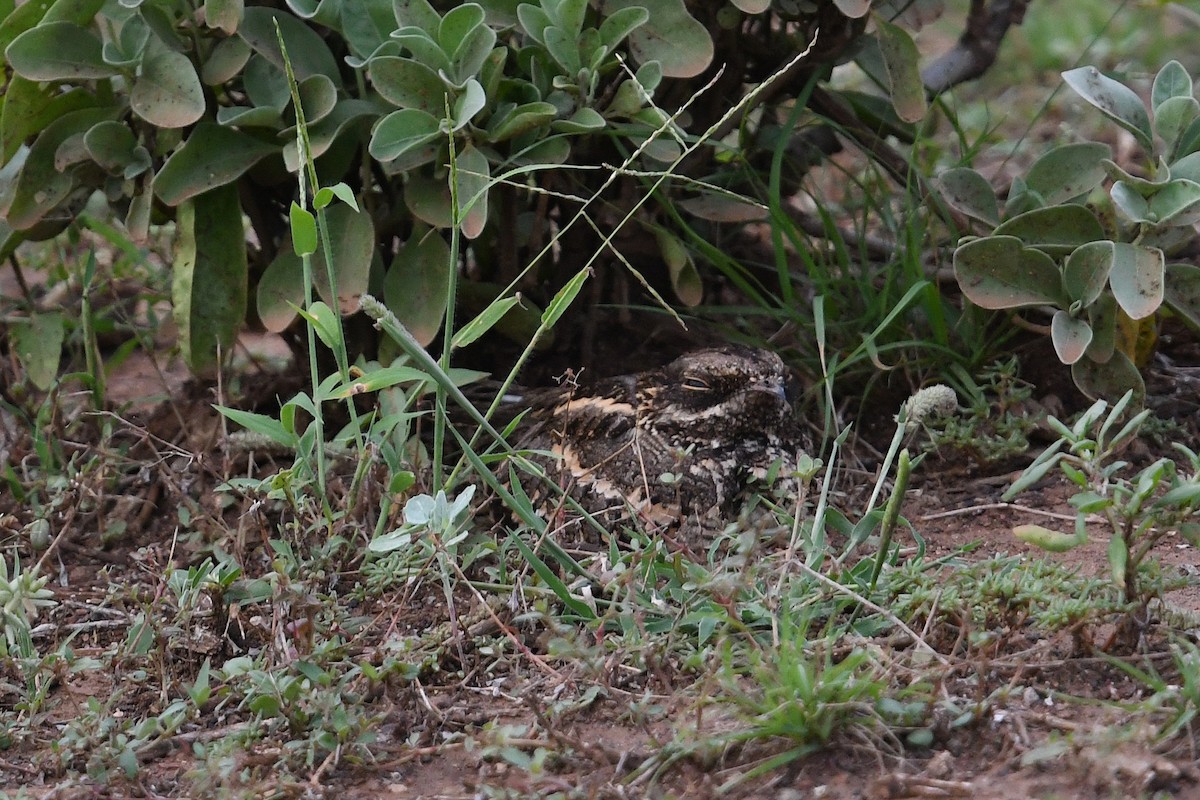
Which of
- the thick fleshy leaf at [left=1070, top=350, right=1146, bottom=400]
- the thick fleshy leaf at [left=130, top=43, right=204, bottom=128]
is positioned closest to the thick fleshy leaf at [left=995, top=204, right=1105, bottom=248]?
the thick fleshy leaf at [left=1070, top=350, right=1146, bottom=400]

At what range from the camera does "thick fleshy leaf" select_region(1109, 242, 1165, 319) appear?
8.50 ft

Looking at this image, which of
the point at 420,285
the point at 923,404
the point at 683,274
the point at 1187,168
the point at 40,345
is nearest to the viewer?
the point at 923,404

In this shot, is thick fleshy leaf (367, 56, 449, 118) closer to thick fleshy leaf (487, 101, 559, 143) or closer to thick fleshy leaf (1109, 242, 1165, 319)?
thick fleshy leaf (487, 101, 559, 143)

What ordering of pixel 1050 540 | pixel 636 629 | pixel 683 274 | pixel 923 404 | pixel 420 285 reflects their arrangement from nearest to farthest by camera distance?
pixel 1050 540 → pixel 636 629 → pixel 923 404 → pixel 420 285 → pixel 683 274

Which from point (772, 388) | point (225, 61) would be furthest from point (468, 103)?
point (772, 388)

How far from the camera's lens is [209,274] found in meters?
3.01

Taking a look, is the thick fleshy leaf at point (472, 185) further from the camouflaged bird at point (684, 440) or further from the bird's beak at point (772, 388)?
the bird's beak at point (772, 388)

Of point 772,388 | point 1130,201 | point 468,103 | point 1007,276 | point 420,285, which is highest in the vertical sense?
point 468,103

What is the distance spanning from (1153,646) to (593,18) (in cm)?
172

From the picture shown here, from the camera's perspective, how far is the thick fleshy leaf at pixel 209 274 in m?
2.98

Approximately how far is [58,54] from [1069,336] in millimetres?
2254

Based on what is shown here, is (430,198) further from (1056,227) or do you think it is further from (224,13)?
(1056,227)

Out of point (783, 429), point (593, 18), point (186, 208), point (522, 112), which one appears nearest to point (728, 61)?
point (593, 18)

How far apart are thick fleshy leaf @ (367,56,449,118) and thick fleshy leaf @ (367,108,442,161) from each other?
0.04m
